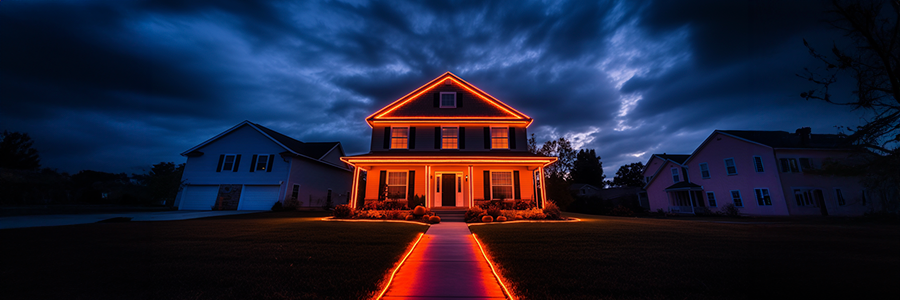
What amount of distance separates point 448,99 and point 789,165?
21.8 m

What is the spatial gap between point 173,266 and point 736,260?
303 inches

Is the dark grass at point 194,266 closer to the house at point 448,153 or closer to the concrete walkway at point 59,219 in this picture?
the concrete walkway at point 59,219

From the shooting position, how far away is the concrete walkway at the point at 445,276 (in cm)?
300

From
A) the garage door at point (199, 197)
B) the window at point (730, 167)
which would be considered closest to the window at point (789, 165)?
the window at point (730, 167)

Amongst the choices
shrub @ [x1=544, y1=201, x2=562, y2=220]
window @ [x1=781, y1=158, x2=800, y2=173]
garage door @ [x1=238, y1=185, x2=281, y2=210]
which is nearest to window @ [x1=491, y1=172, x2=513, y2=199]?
shrub @ [x1=544, y1=201, x2=562, y2=220]

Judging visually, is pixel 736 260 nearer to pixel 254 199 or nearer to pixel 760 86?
pixel 760 86

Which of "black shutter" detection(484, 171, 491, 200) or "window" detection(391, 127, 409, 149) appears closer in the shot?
"black shutter" detection(484, 171, 491, 200)

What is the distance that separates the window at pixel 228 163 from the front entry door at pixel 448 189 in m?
15.5

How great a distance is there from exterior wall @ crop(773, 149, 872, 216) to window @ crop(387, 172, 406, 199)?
74.5 feet

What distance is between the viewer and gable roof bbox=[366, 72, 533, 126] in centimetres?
1595

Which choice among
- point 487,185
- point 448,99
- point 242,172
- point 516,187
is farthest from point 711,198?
point 242,172

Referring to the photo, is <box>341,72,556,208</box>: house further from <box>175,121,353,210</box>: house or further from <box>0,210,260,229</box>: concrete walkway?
<box>0,210,260,229</box>: concrete walkway

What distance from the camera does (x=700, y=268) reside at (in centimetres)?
360

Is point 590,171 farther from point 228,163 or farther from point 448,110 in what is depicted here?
point 228,163
